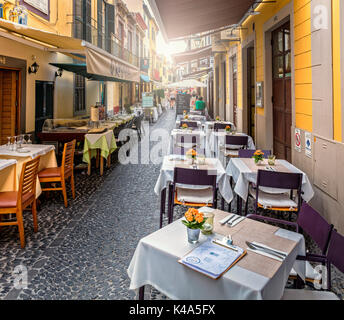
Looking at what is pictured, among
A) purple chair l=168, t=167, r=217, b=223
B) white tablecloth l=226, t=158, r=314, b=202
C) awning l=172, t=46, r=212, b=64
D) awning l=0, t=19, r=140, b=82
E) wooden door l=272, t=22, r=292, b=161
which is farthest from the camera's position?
awning l=172, t=46, r=212, b=64

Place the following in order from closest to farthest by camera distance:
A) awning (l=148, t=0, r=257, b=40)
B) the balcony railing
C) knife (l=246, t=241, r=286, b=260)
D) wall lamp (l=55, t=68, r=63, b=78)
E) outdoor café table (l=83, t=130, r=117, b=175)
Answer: knife (l=246, t=241, r=286, b=260) → awning (l=148, t=0, r=257, b=40) → outdoor café table (l=83, t=130, r=117, b=175) → wall lamp (l=55, t=68, r=63, b=78) → the balcony railing

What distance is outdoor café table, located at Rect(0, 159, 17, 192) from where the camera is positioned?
3.84 meters

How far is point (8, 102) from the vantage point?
266 inches

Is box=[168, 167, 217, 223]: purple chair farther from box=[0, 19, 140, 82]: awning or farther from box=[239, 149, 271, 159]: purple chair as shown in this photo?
box=[0, 19, 140, 82]: awning

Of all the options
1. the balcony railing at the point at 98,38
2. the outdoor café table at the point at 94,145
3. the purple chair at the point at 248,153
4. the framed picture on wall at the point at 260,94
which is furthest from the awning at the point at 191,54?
the purple chair at the point at 248,153

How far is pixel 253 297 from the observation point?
1.47 meters

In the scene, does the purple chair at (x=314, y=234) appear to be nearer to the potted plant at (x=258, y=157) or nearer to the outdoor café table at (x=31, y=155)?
the potted plant at (x=258, y=157)

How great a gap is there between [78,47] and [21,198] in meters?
4.54

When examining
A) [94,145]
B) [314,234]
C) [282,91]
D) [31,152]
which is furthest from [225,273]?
[94,145]

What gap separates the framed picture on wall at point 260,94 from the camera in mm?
6898

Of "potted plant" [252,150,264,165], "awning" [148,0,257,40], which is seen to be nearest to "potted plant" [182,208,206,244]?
"potted plant" [252,150,264,165]

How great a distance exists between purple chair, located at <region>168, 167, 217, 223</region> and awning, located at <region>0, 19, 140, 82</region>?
2.75 meters

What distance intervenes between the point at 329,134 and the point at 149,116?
53.4 feet
